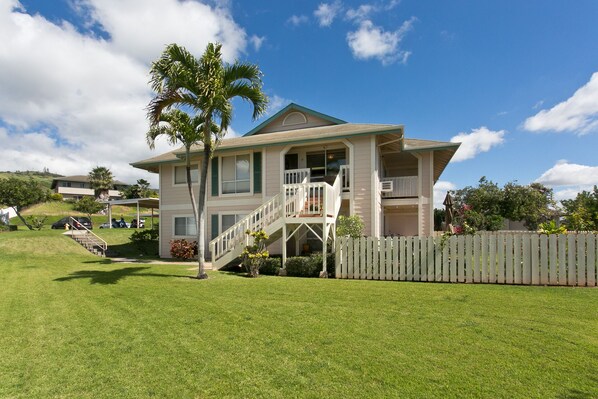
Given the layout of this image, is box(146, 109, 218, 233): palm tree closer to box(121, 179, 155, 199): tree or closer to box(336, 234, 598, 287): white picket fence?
box(336, 234, 598, 287): white picket fence

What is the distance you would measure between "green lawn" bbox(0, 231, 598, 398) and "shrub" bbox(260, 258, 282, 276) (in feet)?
11.0

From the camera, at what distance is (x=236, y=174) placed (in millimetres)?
16234

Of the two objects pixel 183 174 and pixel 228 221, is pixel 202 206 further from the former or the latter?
pixel 183 174

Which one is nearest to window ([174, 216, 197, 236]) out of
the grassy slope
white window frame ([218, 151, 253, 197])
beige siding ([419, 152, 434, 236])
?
white window frame ([218, 151, 253, 197])

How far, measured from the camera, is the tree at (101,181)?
209 ft

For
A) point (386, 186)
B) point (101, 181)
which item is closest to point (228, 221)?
point (386, 186)

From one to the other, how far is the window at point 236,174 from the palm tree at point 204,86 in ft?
17.1

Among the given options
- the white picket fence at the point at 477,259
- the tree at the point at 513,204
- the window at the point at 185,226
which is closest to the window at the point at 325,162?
the white picket fence at the point at 477,259

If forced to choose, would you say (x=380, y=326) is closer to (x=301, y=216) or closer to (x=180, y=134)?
(x=301, y=216)

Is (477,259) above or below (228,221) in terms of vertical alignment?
below

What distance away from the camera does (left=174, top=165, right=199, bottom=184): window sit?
17.5 meters

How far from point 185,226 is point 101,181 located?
56.5m

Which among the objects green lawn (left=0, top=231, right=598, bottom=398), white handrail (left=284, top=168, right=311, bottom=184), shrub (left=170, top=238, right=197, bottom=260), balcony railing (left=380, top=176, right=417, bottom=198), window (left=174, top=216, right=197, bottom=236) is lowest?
shrub (left=170, top=238, right=197, bottom=260)

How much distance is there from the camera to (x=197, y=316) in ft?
19.0
